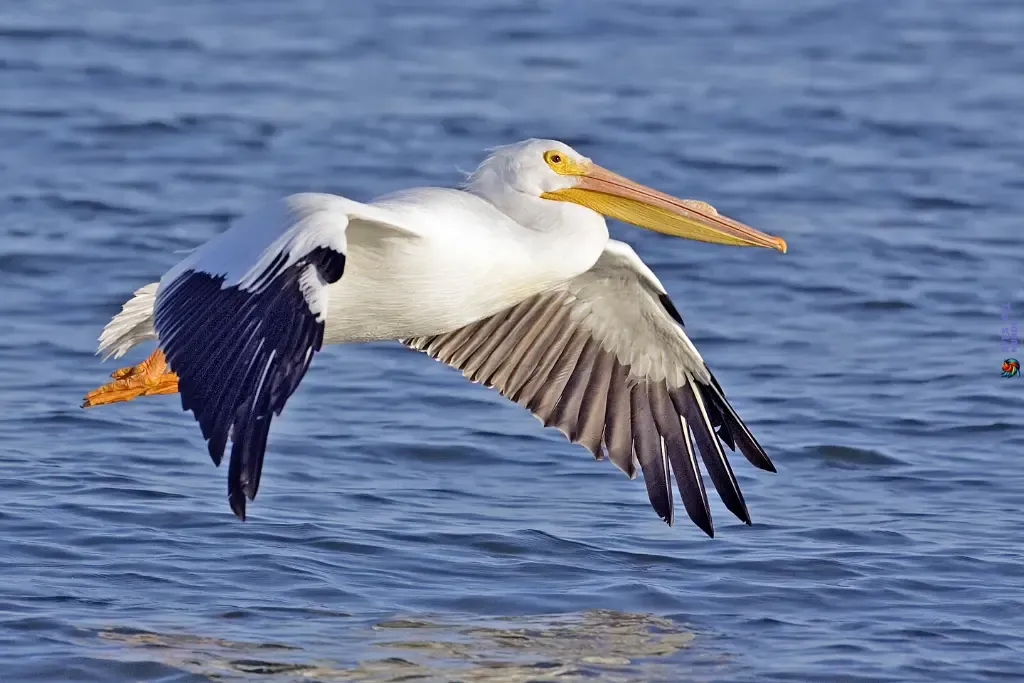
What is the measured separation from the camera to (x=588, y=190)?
6875 mm

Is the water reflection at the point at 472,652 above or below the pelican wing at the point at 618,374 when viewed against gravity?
below

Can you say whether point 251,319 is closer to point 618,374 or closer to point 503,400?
point 618,374

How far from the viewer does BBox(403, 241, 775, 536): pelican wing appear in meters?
7.27

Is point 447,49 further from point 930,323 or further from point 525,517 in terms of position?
point 525,517

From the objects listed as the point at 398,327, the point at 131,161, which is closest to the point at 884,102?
the point at 131,161

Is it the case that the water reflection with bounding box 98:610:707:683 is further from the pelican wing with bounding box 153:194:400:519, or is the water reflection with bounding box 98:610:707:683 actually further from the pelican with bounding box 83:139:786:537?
the pelican wing with bounding box 153:194:400:519

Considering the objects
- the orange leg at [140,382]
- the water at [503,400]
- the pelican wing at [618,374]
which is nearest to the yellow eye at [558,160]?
the pelican wing at [618,374]

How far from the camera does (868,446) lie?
8.38 metres

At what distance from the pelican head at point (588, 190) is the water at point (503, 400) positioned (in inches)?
49.2

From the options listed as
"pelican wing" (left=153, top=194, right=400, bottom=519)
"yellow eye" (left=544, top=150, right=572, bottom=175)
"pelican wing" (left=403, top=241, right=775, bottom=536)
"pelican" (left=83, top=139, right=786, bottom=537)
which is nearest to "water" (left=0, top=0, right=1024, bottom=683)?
"pelican wing" (left=403, top=241, right=775, bottom=536)

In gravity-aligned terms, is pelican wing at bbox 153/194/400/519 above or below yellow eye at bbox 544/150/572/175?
below

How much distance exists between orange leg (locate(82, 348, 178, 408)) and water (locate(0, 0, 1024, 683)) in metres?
0.48

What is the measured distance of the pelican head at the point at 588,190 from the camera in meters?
6.77

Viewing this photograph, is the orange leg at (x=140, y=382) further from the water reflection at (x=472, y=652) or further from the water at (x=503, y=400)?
the water reflection at (x=472, y=652)
